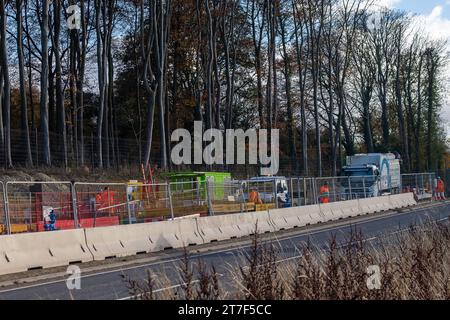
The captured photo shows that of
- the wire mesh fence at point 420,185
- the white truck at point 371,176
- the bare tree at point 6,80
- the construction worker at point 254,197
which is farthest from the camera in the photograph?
the wire mesh fence at point 420,185

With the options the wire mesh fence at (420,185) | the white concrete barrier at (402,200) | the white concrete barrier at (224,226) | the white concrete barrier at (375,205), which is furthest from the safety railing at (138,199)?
the wire mesh fence at (420,185)

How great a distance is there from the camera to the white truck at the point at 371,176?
45.3 m

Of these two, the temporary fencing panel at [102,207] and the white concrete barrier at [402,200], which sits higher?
the temporary fencing panel at [102,207]

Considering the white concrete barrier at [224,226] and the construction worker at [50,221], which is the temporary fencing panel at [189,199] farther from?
the construction worker at [50,221]

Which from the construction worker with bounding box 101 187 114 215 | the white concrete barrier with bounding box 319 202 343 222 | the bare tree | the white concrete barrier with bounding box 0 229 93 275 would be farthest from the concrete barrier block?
the bare tree

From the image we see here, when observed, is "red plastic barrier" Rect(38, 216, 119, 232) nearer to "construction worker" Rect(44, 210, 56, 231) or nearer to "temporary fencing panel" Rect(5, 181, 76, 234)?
"temporary fencing panel" Rect(5, 181, 76, 234)

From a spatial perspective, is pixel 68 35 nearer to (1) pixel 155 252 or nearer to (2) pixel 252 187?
(2) pixel 252 187

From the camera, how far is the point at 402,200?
47.5 meters

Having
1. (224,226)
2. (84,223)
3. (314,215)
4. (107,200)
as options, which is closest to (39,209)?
(84,223)

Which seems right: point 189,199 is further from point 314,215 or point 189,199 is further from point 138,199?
point 314,215

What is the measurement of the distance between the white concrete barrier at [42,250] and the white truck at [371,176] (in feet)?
86.7

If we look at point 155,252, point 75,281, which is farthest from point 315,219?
point 75,281

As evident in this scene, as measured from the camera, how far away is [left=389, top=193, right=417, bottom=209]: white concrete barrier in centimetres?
4584

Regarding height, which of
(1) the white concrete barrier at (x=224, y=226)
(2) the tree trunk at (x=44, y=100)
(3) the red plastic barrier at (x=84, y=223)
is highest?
(2) the tree trunk at (x=44, y=100)
